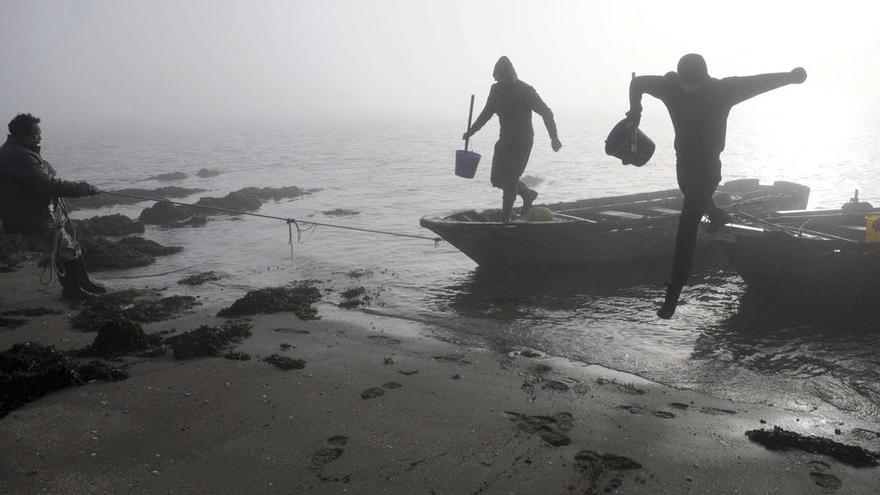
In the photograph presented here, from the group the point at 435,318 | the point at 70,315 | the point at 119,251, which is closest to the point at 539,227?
the point at 435,318

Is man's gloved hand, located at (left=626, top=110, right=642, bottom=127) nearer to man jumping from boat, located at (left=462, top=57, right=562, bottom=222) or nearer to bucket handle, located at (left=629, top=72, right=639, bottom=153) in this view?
bucket handle, located at (left=629, top=72, right=639, bottom=153)

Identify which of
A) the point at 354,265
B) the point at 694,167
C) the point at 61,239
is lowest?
the point at 354,265

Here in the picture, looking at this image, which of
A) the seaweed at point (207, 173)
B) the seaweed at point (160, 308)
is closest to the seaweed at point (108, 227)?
the seaweed at point (160, 308)

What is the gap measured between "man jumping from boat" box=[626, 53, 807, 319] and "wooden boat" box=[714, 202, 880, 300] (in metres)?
2.84

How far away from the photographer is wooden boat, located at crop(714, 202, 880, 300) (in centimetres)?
861

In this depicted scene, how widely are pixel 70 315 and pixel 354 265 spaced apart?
17.4 ft

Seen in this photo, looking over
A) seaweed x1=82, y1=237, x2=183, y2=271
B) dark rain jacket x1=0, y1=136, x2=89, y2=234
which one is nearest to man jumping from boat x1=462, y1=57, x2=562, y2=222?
dark rain jacket x1=0, y1=136, x2=89, y2=234

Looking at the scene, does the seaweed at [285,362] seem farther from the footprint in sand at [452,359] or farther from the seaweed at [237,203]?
the seaweed at [237,203]

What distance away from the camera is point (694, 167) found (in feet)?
21.5

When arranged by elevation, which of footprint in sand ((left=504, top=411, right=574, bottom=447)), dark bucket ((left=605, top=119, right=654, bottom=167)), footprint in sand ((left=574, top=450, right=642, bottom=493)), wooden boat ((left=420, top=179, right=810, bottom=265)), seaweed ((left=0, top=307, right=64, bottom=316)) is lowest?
seaweed ((left=0, top=307, right=64, bottom=316))

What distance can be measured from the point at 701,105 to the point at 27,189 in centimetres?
825

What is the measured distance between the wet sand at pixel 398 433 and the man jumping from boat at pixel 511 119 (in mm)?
4744

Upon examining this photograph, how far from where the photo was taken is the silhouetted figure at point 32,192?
320 inches

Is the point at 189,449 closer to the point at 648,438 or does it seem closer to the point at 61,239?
the point at 648,438
